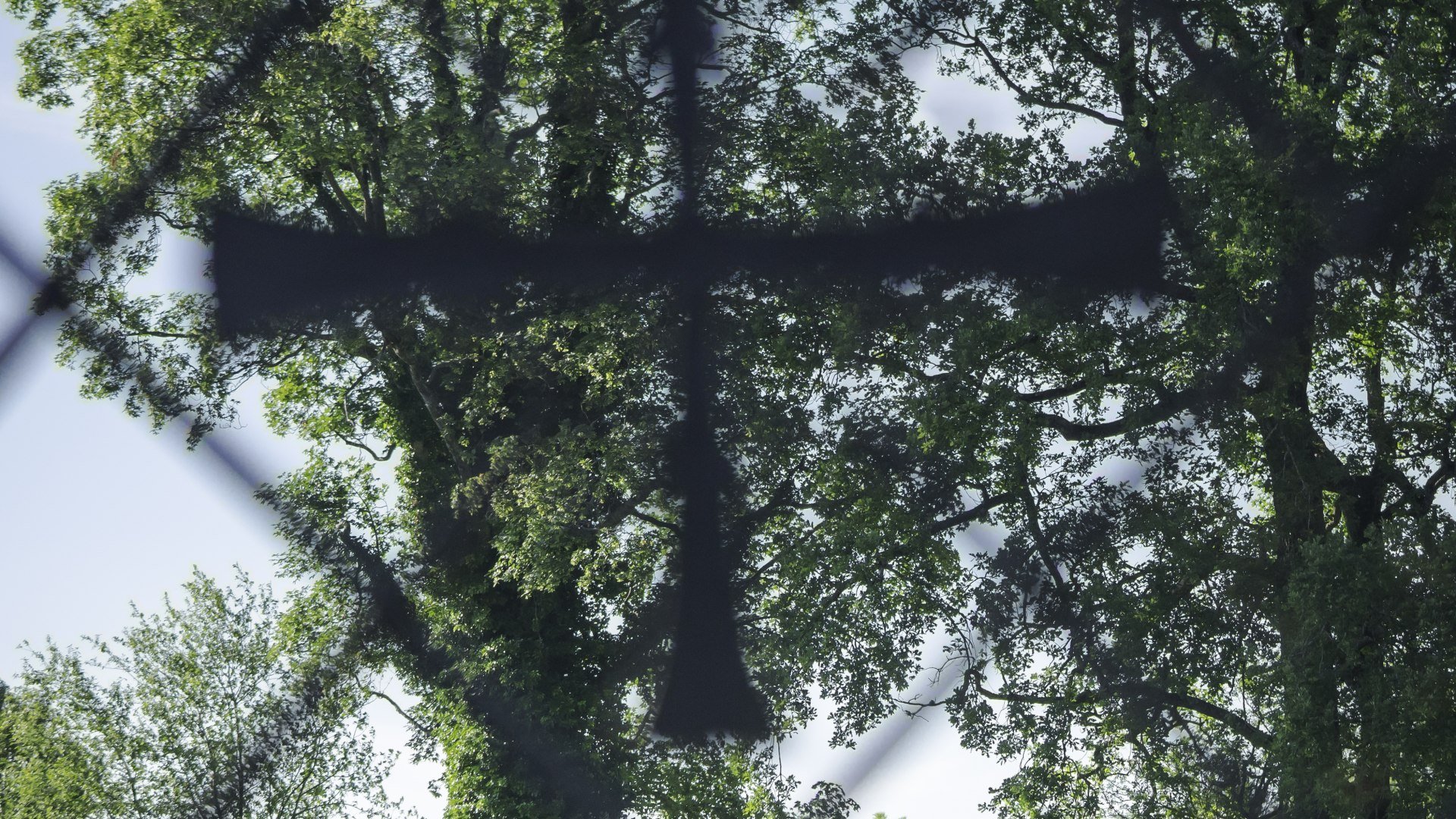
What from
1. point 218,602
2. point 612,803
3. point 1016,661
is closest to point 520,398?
point 612,803

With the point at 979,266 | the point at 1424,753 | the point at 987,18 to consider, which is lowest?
the point at 1424,753

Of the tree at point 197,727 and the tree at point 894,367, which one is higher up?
the tree at point 894,367

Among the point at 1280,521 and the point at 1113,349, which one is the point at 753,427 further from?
the point at 1280,521

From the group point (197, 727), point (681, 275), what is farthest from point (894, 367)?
point (197, 727)

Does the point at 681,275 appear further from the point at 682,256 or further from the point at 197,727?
the point at 197,727

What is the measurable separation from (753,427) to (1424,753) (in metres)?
7.22

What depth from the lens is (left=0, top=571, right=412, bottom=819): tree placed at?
19484 millimetres

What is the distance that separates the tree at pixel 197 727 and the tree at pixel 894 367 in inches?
133

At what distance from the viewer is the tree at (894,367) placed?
40.2ft

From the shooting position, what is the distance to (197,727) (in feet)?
66.0

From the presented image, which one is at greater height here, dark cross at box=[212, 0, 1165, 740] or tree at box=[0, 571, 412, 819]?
dark cross at box=[212, 0, 1165, 740]

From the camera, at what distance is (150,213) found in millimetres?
16312

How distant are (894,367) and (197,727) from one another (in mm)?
12852

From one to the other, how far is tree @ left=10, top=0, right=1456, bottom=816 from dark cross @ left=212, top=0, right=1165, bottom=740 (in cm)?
25
